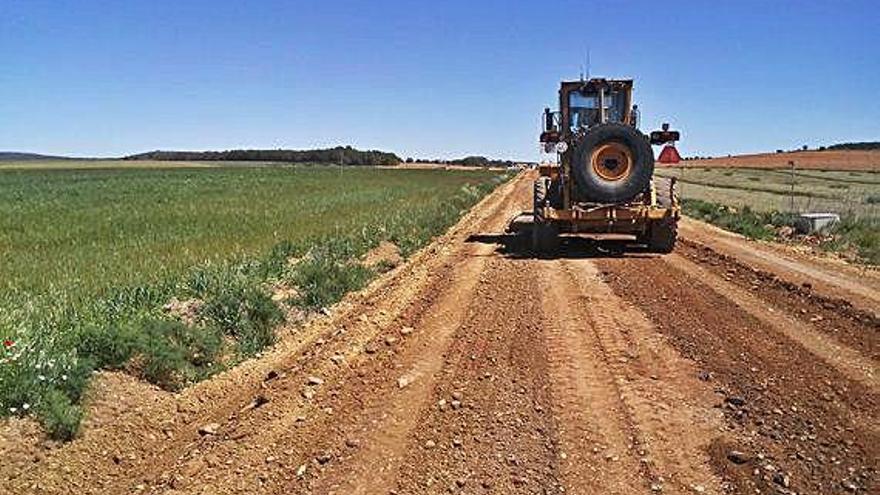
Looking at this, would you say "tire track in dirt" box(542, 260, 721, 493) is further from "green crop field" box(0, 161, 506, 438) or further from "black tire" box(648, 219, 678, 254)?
"black tire" box(648, 219, 678, 254)

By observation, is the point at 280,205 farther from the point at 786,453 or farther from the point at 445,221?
the point at 786,453

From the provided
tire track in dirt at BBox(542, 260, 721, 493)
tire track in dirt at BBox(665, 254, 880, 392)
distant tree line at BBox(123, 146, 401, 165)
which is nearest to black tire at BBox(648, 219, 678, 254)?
tire track in dirt at BBox(665, 254, 880, 392)

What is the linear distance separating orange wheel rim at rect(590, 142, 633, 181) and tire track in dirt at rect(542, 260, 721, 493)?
5.16m

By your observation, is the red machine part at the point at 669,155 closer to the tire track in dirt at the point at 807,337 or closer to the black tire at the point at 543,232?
the black tire at the point at 543,232

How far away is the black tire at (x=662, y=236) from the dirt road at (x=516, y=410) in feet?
15.7

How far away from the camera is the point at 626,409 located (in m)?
5.43

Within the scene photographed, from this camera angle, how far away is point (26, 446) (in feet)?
15.7

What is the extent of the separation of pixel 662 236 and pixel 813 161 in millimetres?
79493

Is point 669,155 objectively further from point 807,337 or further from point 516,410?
point 516,410

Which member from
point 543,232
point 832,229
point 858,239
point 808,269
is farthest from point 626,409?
point 832,229

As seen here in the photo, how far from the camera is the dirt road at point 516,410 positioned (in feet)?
14.6

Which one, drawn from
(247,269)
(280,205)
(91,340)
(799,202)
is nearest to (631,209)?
(247,269)

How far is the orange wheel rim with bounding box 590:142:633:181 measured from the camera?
1326 centimetres

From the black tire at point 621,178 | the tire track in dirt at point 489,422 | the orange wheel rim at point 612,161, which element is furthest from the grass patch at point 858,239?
the tire track in dirt at point 489,422
